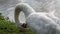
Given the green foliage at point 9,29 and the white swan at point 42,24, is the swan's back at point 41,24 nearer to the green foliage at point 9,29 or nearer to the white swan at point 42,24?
the white swan at point 42,24

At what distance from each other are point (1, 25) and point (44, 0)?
8.56 m

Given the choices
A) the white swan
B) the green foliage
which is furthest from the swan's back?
the green foliage

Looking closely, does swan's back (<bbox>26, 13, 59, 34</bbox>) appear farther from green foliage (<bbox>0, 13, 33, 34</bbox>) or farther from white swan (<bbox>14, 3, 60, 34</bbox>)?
green foliage (<bbox>0, 13, 33, 34</bbox>)

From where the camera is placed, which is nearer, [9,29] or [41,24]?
[41,24]

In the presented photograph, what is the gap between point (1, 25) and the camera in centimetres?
939

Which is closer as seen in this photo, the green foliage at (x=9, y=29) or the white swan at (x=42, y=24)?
the white swan at (x=42, y=24)

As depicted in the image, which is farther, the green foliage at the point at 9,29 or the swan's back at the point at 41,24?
the green foliage at the point at 9,29

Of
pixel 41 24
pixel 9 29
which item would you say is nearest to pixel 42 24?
pixel 41 24

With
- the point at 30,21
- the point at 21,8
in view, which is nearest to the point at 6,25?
the point at 21,8

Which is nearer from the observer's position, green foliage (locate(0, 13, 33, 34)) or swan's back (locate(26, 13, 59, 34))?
swan's back (locate(26, 13, 59, 34))

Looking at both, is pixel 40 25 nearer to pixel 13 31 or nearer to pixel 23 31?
pixel 23 31

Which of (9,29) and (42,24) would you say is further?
(9,29)

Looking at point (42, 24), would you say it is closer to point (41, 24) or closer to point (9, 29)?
point (41, 24)

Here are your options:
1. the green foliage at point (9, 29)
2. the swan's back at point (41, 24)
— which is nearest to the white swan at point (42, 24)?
the swan's back at point (41, 24)
